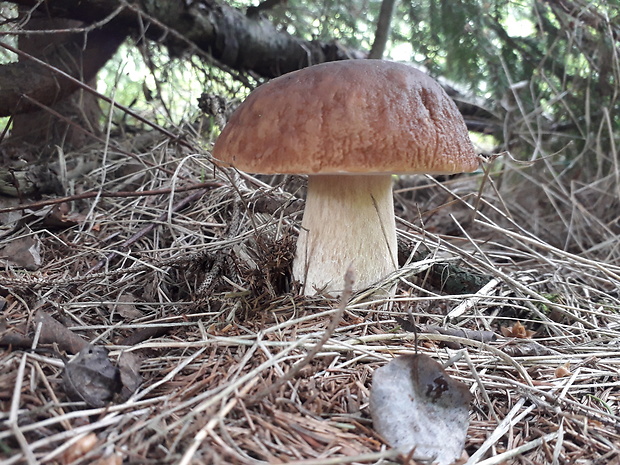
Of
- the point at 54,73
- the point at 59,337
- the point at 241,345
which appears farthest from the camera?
the point at 54,73

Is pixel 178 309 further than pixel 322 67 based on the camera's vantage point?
Yes

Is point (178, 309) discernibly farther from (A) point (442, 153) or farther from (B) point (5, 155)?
(B) point (5, 155)

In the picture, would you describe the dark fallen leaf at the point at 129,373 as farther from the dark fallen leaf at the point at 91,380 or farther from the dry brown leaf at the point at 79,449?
the dry brown leaf at the point at 79,449

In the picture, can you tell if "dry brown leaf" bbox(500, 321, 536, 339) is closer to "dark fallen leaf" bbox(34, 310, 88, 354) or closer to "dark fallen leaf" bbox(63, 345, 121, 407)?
"dark fallen leaf" bbox(63, 345, 121, 407)

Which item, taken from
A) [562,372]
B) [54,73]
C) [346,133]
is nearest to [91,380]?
[346,133]

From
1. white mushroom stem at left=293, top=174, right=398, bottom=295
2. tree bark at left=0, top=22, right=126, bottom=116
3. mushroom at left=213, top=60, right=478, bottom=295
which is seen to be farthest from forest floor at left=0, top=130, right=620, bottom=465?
tree bark at left=0, top=22, right=126, bottom=116

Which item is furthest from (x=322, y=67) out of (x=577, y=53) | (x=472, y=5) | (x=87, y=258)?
(x=577, y=53)

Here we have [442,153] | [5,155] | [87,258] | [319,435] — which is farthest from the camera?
[5,155]

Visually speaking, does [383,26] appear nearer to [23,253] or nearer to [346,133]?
[346,133]
